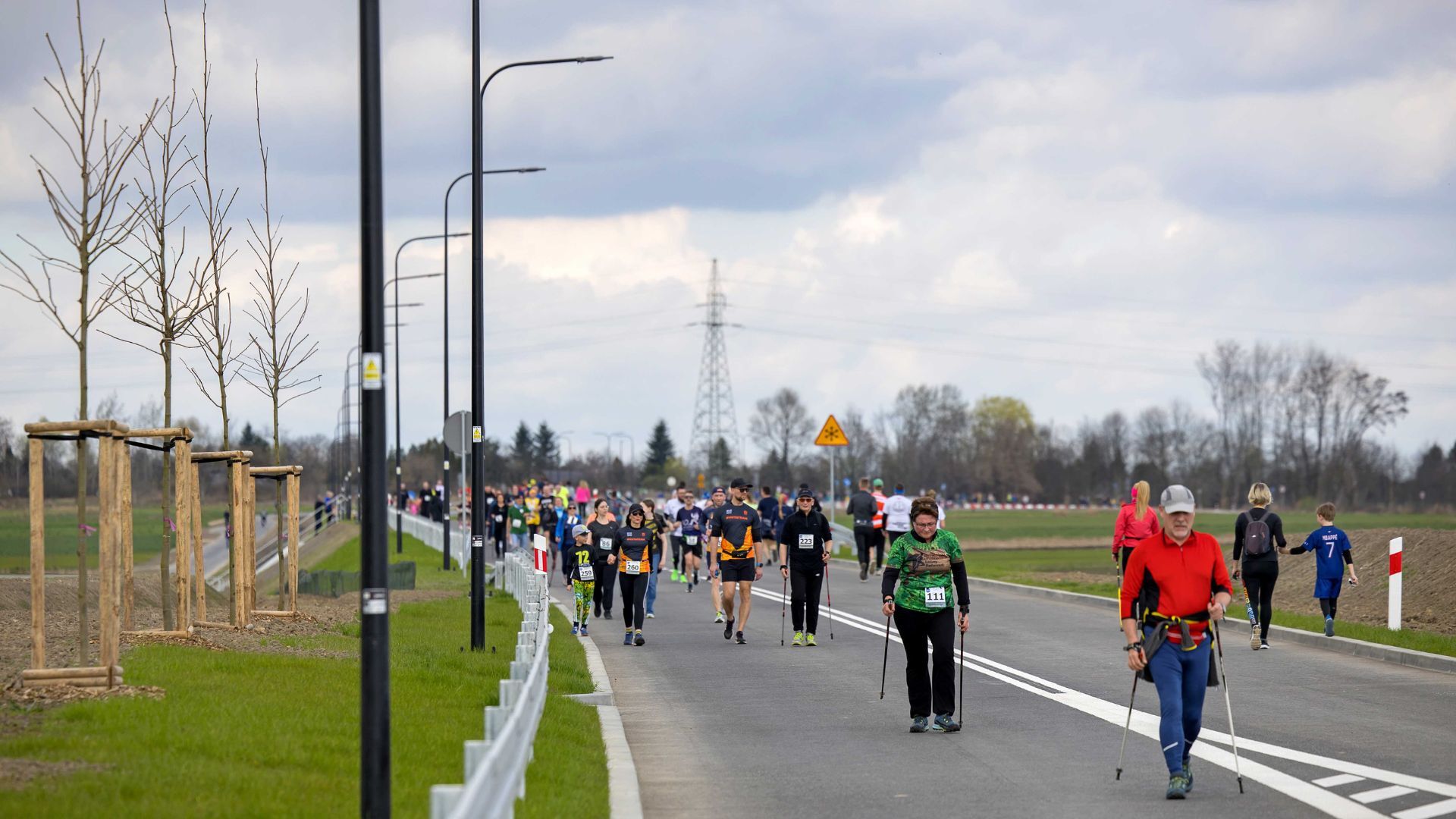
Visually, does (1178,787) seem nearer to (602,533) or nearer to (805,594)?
(805,594)

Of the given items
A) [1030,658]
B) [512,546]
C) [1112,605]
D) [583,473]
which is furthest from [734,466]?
[1030,658]

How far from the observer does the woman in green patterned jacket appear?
39.8 feet

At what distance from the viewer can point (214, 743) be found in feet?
30.3

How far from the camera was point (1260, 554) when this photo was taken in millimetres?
18125

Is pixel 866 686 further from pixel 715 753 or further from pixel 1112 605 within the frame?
pixel 1112 605

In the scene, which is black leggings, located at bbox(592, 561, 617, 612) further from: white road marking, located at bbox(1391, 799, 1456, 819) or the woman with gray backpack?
white road marking, located at bbox(1391, 799, 1456, 819)

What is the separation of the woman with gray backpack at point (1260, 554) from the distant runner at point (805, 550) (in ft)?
15.3

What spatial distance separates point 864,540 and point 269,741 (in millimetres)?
24855

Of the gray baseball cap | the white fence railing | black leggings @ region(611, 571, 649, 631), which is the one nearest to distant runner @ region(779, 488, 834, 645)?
black leggings @ region(611, 571, 649, 631)

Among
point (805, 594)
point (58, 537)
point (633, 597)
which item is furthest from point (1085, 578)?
point (58, 537)

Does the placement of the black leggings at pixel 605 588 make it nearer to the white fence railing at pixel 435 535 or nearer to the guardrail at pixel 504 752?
the guardrail at pixel 504 752

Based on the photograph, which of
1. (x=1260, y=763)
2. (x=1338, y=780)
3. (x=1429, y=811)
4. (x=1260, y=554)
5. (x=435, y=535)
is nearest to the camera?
(x=1429, y=811)

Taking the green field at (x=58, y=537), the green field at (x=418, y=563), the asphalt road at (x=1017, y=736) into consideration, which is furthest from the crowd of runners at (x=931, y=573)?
the green field at (x=58, y=537)

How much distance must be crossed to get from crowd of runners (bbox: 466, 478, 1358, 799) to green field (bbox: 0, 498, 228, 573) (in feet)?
21.0
